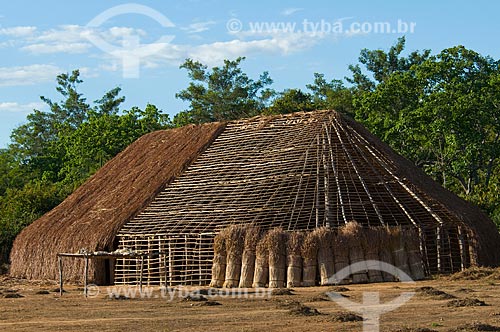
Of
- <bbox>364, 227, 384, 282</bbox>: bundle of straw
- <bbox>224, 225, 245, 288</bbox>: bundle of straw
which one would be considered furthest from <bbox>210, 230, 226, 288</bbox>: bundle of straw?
<bbox>364, 227, 384, 282</bbox>: bundle of straw

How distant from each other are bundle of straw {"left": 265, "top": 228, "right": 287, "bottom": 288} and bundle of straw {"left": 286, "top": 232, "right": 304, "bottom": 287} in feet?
0.50

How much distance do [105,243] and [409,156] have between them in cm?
1884

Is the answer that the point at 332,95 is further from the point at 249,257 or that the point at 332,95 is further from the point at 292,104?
the point at 249,257

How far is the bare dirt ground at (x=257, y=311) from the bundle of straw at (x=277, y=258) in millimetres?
1176

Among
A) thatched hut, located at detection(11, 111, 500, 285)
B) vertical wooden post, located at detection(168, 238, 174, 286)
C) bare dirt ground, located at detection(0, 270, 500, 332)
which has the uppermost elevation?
thatched hut, located at detection(11, 111, 500, 285)

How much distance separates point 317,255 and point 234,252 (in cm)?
254

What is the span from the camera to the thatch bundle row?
1051 inches

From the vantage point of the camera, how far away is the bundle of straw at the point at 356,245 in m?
26.7

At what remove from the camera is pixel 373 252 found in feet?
88.6

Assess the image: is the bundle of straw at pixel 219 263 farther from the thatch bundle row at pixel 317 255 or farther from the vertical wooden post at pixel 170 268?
the vertical wooden post at pixel 170 268

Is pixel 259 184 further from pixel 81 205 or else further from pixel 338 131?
pixel 81 205

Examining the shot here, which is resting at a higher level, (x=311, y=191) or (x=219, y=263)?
(x=311, y=191)

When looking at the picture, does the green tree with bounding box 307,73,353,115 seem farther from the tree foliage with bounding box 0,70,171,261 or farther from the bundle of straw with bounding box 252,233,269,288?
the bundle of straw with bounding box 252,233,269,288

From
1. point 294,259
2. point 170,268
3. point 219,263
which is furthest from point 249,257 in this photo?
point 170,268
